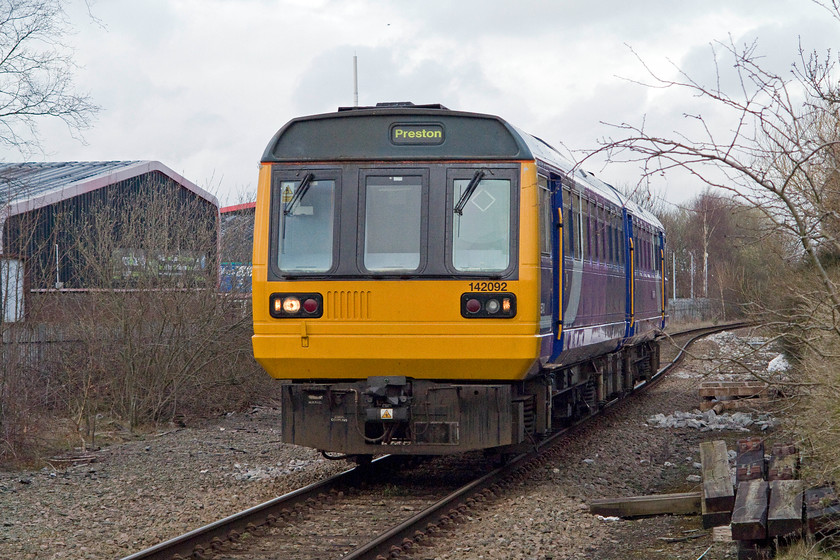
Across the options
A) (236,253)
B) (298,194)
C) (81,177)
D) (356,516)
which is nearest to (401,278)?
(298,194)

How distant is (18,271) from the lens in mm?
11289

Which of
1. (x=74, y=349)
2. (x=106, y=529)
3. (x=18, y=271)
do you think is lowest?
(x=106, y=529)

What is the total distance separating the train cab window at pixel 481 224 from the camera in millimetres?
8430

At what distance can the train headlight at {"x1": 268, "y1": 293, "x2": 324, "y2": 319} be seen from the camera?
8.54 m

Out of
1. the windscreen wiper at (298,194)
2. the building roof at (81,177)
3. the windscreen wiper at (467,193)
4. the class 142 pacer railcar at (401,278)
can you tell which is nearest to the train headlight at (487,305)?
the class 142 pacer railcar at (401,278)

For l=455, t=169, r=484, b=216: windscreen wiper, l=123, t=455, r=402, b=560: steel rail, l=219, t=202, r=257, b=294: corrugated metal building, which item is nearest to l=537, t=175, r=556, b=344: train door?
l=455, t=169, r=484, b=216: windscreen wiper

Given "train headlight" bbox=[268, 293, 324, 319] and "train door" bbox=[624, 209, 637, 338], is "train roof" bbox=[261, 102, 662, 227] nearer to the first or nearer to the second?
"train headlight" bbox=[268, 293, 324, 319]

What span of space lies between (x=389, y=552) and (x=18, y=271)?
21.7 feet

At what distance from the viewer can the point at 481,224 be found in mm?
8523

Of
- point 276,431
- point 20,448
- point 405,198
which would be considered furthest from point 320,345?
point 276,431

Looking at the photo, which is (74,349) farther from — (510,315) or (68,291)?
(510,315)

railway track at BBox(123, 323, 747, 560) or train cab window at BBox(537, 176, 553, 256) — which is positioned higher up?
train cab window at BBox(537, 176, 553, 256)

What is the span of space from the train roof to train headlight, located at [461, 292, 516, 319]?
1.15 metres

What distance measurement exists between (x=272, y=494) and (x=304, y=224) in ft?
7.63
